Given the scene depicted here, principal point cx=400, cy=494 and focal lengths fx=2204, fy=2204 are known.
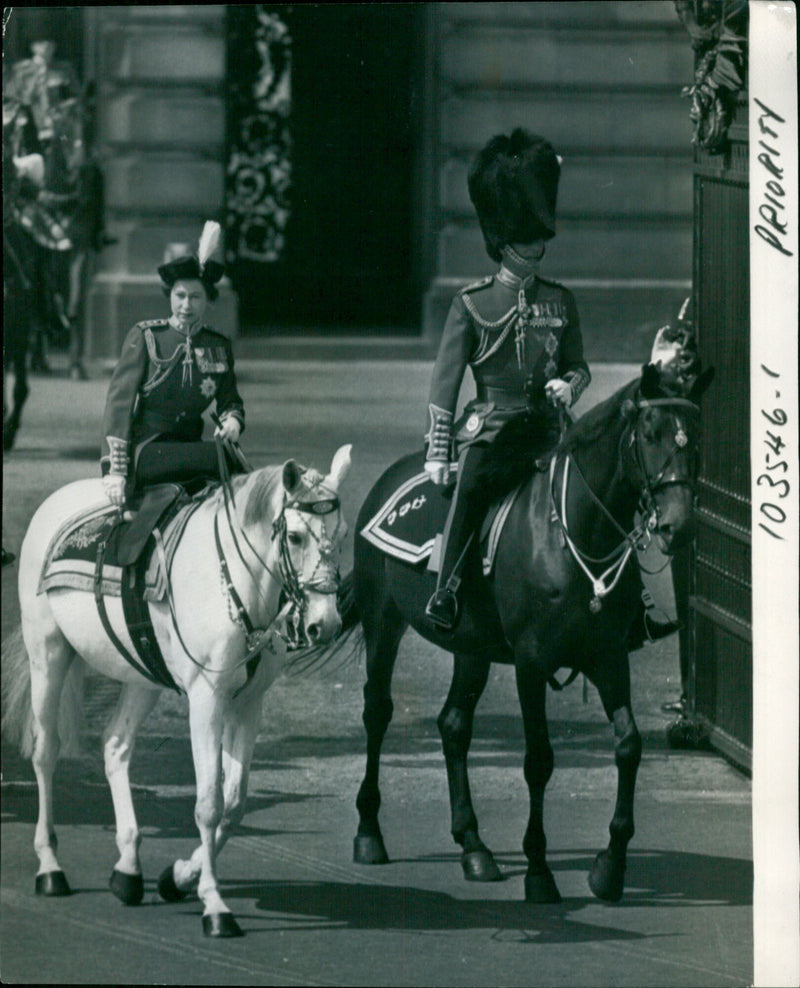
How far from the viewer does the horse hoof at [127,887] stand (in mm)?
9586

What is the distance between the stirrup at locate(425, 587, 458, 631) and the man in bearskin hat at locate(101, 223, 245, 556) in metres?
1.08

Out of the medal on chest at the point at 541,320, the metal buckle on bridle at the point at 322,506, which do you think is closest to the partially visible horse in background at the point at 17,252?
the medal on chest at the point at 541,320

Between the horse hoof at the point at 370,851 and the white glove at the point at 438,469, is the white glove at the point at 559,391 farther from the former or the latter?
the horse hoof at the point at 370,851

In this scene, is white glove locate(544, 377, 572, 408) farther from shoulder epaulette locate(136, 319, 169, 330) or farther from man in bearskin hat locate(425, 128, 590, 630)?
shoulder epaulette locate(136, 319, 169, 330)

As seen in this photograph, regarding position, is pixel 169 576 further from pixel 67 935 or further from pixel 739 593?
pixel 739 593

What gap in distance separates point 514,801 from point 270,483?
200cm

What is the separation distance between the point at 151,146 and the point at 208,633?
169 inches

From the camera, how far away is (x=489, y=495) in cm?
991

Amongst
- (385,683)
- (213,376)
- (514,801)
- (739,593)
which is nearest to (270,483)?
(213,376)

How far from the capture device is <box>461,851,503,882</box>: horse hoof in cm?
963

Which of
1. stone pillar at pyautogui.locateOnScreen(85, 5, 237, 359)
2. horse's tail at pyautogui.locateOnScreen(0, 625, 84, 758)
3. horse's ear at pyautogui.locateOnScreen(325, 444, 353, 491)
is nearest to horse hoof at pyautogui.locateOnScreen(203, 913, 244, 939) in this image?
horse's tail at pyautogui.locateOnScreen(0, 625, 84, 758)

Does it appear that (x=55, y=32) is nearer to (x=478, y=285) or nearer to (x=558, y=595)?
(x=478, y=285)

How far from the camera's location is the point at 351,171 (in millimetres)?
10359

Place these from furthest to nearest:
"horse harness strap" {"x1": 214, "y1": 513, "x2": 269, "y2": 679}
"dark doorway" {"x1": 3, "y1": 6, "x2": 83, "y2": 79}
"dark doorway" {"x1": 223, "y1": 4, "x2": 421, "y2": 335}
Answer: "dark doorway" {"x1": 3, "y1": 6, "x2": 83, "y2": 79}
"dark doorway" {"x1": 223, "y1": 4, "x2": 421, "y2": 335}
"horse harness strap" {"x1": 214, "y1": 513, "x2": 269, "y2": 679}
